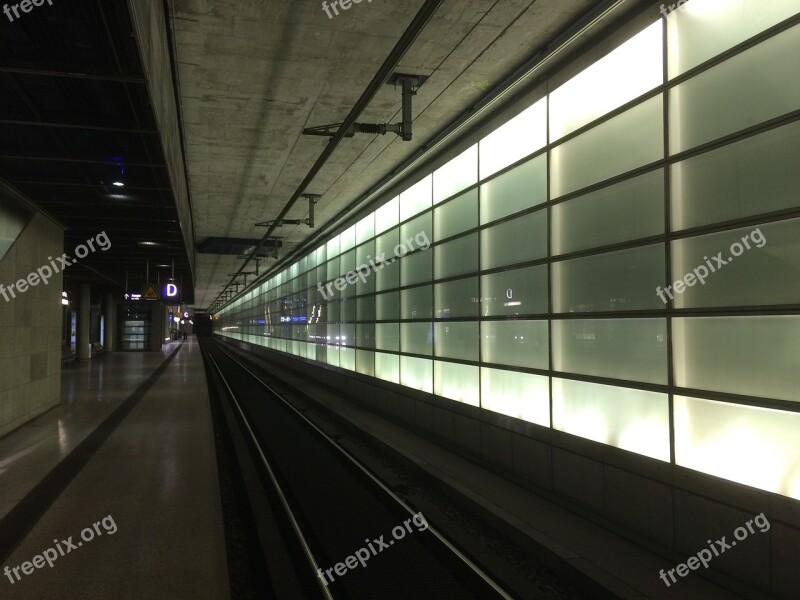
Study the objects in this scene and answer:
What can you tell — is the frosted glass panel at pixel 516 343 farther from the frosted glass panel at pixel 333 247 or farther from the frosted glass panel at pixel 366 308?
the frosted glass panel at pixel 333 247

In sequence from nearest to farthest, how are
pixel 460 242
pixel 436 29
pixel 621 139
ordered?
pixel 621 139
pixel 436 29
pixel 460 242

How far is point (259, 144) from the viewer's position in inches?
366

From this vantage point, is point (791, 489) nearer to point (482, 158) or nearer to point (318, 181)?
point (482, 158)

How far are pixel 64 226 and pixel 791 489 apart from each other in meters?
12.5

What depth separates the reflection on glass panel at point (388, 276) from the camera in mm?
11816

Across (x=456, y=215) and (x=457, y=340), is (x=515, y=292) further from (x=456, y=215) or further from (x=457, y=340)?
(x=456, y=215)

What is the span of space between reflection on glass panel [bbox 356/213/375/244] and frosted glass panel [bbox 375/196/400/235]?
0.36 m

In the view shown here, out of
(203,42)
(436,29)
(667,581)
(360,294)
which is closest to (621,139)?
(436,29)

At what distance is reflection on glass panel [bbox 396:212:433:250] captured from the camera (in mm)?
10172
